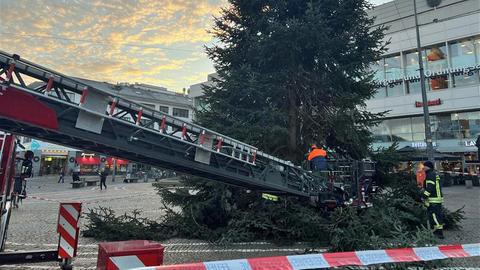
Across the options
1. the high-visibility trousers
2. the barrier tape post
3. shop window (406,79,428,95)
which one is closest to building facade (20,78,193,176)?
shop window (406,79,428,95)

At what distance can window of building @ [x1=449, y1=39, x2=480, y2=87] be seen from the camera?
102 feet

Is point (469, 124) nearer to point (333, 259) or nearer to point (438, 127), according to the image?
point (438, 127)

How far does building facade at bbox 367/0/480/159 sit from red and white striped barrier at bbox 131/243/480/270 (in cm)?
2599

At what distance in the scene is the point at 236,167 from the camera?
6496 millimetres

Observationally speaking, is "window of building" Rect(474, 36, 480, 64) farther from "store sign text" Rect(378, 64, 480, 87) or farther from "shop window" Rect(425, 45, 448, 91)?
"shop window" Rect(425, 45, 448, 91)

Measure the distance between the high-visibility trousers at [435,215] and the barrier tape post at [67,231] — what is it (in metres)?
8.30

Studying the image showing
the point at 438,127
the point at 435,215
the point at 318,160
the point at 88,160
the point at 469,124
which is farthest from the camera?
the point at 88,160

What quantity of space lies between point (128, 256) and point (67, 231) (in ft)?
6.68

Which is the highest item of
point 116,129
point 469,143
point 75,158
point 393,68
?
point 393,68

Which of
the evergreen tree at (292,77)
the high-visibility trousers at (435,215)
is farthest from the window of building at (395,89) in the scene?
the high-visibility trousers at (435,215)

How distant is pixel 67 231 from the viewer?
5.30 meters

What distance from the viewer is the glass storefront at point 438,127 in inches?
1231

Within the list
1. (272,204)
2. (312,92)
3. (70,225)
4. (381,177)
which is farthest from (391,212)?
(70,225)

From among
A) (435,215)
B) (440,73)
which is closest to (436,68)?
(440,73)
